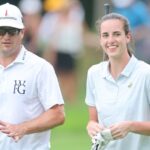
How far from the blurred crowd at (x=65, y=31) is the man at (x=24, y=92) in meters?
9.26

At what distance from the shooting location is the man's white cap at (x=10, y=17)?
8539 millimetres

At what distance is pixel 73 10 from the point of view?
19.8 meters

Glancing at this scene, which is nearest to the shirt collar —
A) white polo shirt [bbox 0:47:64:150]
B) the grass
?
white polo shirt [bbox 0:47:64:150]

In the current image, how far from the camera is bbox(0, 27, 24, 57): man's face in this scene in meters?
8.45

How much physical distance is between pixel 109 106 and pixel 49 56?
1129 cm

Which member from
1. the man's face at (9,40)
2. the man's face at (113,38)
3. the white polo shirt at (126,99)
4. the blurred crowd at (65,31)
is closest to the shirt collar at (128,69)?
the white polo shirt at (126,99)

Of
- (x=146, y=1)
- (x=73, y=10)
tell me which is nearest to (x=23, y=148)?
(x=73, y=10)

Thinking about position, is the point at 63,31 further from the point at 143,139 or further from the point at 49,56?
the point at 143,139

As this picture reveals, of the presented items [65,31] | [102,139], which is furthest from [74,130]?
[102,139]

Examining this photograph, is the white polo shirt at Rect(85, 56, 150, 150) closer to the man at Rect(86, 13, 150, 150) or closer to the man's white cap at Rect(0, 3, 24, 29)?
the man at Rect(86, 13, 150, 150)

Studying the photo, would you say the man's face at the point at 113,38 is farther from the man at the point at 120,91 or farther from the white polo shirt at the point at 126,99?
the white polo shirt at the point at 126,99

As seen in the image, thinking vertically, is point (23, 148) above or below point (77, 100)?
above

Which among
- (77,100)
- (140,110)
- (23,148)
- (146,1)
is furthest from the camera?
(146,1)

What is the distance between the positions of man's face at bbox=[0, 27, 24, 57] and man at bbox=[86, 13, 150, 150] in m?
0.69
